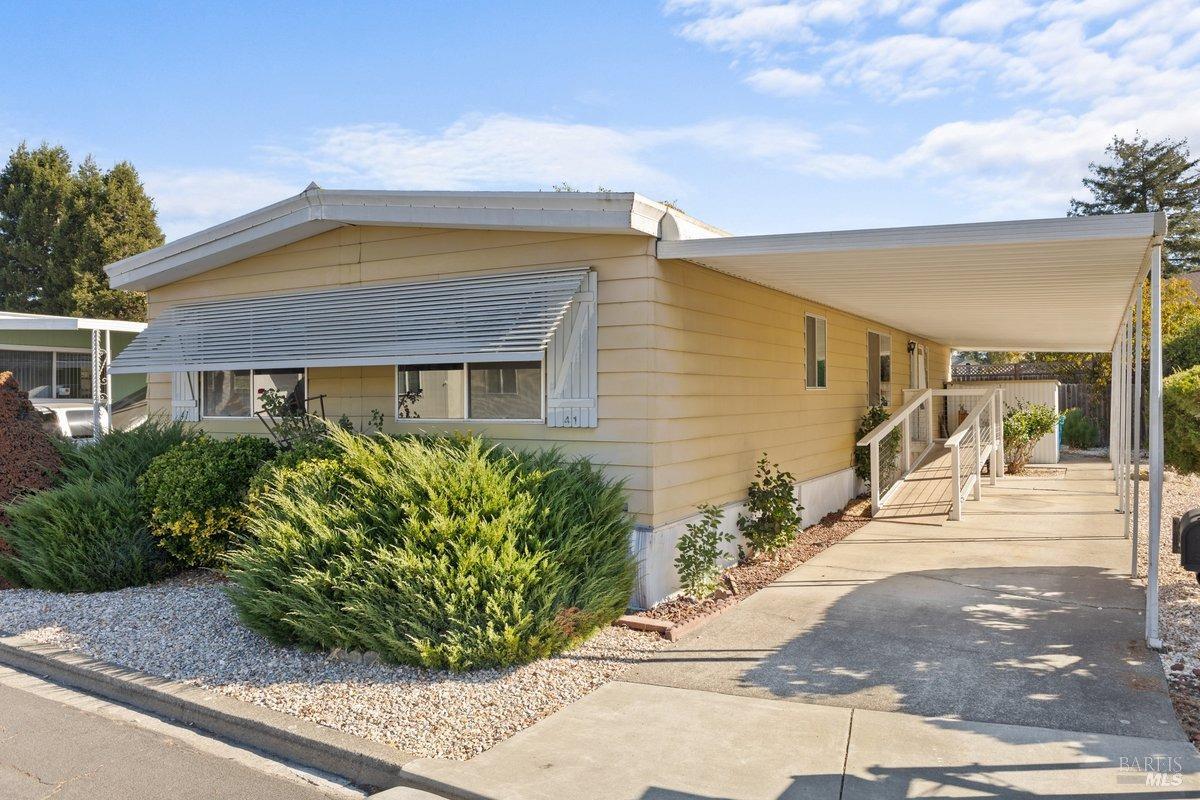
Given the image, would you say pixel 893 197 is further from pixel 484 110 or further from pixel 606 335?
pixel 606 335

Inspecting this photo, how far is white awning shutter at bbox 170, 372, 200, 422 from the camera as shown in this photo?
964cm

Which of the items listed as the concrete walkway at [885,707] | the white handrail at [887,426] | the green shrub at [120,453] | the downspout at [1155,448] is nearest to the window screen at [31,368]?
the green shrub at [120,453]

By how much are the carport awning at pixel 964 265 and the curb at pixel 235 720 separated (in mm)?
4068

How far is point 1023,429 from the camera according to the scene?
49.1 feet

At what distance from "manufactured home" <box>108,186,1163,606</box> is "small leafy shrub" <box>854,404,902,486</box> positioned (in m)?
1.37

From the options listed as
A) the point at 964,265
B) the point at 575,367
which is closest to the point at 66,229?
the point at 575,367

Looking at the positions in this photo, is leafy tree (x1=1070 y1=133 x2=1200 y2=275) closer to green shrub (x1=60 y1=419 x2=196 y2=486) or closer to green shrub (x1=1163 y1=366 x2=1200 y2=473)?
green shrub (x1=1163 y1=366 x2=1200 y2=473)

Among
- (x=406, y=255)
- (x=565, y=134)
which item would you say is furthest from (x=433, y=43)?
(x=565, y=134)

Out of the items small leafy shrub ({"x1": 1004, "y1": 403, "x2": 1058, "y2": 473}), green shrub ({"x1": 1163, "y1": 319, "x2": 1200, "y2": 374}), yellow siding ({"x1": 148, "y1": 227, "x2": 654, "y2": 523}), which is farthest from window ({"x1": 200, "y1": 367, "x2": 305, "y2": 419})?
green shrub ({"x1": 1163, "y1": 319, "x2": 1200, "y2": 374})

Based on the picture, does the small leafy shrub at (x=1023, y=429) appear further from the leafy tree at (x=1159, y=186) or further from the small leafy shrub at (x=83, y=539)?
the leafy tree at (x=1159, y=186)

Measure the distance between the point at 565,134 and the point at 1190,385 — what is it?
561 inches

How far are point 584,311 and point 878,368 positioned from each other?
25.5ft

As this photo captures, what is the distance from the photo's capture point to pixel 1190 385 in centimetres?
645

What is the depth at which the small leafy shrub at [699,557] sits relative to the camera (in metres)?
6.56
